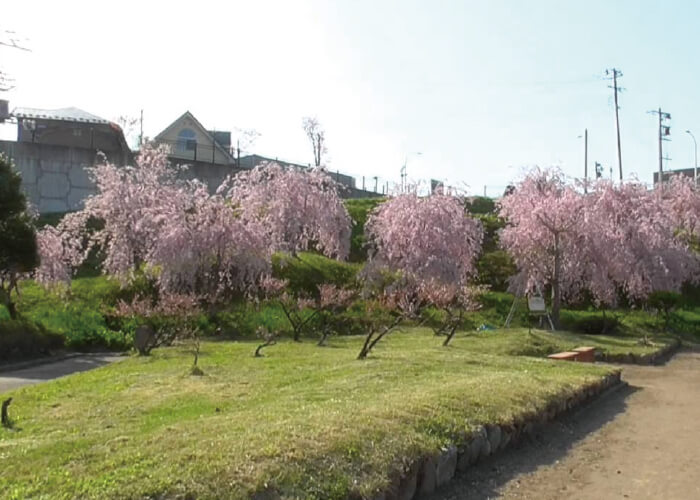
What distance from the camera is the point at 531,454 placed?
8359 mm

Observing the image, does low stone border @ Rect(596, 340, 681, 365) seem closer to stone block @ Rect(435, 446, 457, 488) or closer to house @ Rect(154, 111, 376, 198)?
stone block @ Rect(435, 446, 457, 488)

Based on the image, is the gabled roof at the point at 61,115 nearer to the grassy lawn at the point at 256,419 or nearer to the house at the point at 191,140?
the house at the point at 191,140

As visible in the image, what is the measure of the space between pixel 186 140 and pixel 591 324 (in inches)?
1377

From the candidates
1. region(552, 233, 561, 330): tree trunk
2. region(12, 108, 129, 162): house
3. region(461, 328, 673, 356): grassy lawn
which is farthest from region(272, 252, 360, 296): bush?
region(12, 108, 129, 162): house

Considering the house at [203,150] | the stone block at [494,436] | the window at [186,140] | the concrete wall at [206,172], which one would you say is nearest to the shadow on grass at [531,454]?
the stone block at [494,436]

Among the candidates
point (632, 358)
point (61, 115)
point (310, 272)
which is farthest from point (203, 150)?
point (632, 358)

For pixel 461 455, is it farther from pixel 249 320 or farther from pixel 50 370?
pixel 249 320

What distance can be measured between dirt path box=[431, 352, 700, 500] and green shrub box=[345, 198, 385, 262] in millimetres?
23429

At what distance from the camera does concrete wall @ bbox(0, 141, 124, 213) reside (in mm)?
34000

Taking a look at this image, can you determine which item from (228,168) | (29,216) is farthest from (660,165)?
(29,216)

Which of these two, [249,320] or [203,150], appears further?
[203,150]

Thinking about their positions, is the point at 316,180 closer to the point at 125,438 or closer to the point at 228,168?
the point at 228,168

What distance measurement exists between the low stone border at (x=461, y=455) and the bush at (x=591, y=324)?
16.8 m

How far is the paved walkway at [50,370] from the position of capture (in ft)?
45.7
